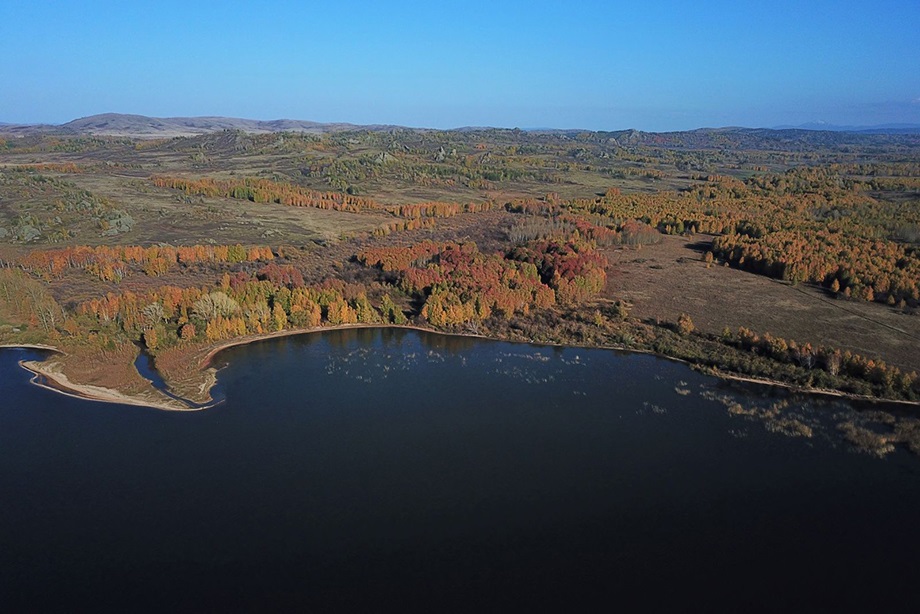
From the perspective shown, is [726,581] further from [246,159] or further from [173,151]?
[173,151]

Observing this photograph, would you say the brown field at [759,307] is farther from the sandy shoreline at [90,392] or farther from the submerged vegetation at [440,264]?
the sandy shoreline at [90,392]

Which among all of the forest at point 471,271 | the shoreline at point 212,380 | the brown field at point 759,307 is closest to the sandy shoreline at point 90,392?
the shoreline at point 212,380

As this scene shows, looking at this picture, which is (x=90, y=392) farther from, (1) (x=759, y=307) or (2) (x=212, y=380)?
(1) (x=759, y=307)

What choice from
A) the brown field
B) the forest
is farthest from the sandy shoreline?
the brown field

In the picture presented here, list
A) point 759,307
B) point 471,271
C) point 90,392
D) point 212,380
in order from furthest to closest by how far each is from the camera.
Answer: point 471,271
point 759,307
point 212,380
point 90,392

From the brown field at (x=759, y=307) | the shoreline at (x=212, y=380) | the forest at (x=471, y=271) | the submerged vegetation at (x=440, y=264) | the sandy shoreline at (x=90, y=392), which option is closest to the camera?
the sandy shoreline at (x=90, y=392)

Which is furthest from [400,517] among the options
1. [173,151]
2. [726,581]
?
[173,151]

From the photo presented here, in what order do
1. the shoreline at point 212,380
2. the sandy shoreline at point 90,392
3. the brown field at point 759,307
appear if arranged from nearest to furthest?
the sandy shoreline at point 90,392
the shoreline at point 212,380
the brown field at point 759,307

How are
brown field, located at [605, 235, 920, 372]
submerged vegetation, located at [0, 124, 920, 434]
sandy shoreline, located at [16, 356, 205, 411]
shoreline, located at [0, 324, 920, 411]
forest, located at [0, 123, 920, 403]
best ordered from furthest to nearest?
brown field, located at [605, 235, 920, 372] → submerged vegetation, located at [0, 124, 920, 434] → forest, located at [0, 123, 920, 403] → shoreline, located at [0, 324, 920, 411] → sandy shoreline, located at [16, 356, 205, 411]

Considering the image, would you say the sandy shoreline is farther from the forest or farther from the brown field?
the brown field

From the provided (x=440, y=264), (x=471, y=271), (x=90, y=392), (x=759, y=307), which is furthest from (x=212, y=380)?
(x=759, y=307)
